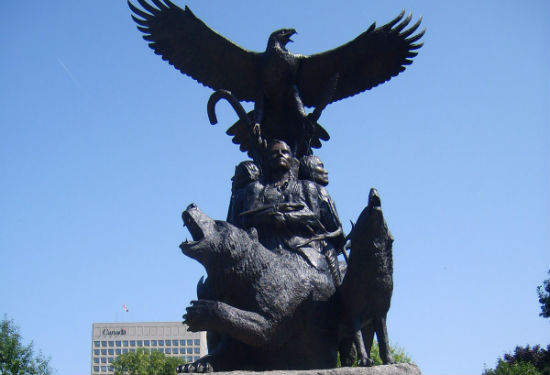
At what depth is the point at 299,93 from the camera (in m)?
7.45

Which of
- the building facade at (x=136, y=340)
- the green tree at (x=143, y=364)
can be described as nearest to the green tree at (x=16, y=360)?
the green tree at (x=143, y=364)

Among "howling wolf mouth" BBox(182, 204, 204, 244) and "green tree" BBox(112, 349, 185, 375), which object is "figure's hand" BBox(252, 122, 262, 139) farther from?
"green tree" BBox(112, 349, 185, 375)

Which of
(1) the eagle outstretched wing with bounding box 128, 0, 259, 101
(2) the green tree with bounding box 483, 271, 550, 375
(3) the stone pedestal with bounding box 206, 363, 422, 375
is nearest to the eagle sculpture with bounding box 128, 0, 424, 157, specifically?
(1) the eagle outstretched wing with bounding box 128, 0, 259, 101

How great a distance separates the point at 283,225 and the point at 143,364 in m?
28.6

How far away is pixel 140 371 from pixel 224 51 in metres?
26.7

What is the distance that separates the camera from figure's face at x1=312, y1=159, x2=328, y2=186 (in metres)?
6.64

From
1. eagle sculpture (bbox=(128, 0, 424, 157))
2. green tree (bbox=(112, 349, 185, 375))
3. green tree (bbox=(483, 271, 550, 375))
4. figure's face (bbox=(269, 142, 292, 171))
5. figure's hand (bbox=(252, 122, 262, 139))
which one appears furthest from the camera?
green tree (bbox=(112, 349, 185, 375))

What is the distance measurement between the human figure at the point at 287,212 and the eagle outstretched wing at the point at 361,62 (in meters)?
1.34

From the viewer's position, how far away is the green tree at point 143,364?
3228cm

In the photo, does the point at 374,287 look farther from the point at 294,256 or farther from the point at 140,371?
the point at 140,371

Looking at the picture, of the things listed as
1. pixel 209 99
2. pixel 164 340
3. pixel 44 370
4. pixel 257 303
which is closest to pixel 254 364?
pixel 257 303

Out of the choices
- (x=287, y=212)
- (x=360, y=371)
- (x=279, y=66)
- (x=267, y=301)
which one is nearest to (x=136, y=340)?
(x=279, y=66)

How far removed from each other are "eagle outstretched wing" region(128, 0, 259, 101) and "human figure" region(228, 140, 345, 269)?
1.40 m

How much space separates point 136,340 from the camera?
82562 mm
